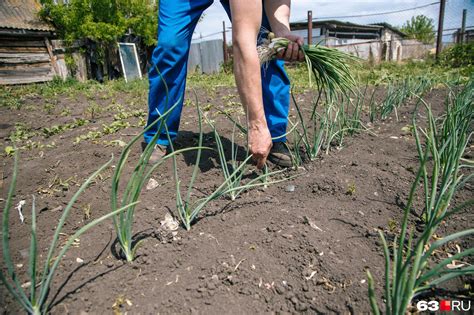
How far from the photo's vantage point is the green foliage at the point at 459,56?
7.45 m

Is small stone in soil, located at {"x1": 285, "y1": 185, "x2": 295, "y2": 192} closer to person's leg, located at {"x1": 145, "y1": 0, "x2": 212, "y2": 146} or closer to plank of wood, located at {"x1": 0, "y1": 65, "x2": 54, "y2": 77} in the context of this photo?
person's leg, located at {"x1": 145, "y1": 0, "x2": 212, "y2": 146}

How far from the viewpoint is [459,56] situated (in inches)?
298

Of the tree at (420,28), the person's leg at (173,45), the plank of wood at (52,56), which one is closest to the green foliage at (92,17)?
Result: the plank of wood at (52,56)

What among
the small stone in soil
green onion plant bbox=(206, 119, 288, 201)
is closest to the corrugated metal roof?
green onion plant bbox=(206, 119, 288, 201)

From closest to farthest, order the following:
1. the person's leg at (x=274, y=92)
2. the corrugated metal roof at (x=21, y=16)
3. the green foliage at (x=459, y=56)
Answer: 1. the person's leg at (x=274, y=92)
2. the green foliage at (x=459, y=56)
3. the corrugated metal roof at (x=21, y=16)

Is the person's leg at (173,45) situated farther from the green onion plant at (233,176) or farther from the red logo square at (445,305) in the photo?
the red logo square at (445,305)

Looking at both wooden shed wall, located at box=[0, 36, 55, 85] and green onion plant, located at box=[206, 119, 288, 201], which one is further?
wooden shed wall, located at box=[0, 36, 55, 85]

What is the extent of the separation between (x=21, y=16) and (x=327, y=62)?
9860mm

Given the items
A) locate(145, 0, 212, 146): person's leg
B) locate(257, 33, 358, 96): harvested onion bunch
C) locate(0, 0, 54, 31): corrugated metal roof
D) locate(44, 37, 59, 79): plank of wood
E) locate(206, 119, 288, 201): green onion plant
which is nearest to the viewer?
locate(206, 119, 288, 201): green onion plant

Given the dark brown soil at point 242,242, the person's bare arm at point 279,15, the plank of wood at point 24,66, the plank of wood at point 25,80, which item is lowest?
the dark brown soil at point 242,242

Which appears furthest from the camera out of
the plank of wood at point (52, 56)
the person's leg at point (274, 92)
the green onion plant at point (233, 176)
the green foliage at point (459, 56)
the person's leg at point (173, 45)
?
the plank of wood at point (52, 56)

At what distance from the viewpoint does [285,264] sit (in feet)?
3.44

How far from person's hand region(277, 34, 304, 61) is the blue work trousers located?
18 centimetres

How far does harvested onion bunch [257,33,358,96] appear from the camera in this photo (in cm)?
A: 170
